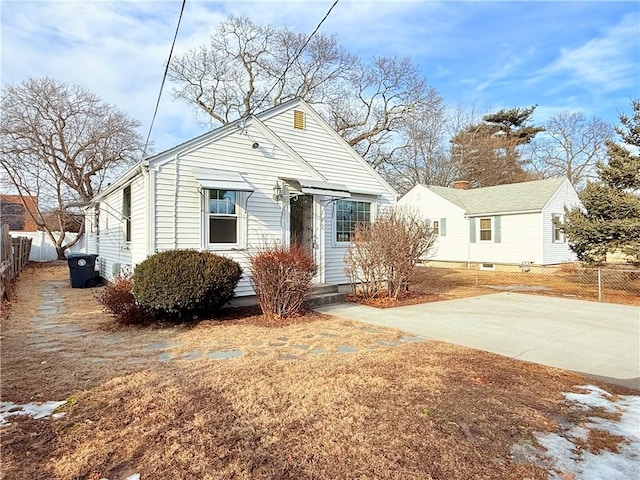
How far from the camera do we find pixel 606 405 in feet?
11.6

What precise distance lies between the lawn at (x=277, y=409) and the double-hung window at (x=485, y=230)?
51.4 feet

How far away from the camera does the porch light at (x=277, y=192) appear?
9.19 metres

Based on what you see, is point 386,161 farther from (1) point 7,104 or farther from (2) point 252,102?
(1) point 7,104

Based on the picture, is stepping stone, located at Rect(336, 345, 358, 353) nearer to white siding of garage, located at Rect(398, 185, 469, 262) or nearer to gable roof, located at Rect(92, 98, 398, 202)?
gable roof, located at Rect(92, 98, 398, 202)

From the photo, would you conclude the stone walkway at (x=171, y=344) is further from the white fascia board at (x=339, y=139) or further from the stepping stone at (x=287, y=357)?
the white fascia board at (x=339, y=139)

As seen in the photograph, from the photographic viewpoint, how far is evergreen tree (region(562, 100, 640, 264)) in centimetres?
1053

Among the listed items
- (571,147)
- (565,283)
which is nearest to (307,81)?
(565,283)

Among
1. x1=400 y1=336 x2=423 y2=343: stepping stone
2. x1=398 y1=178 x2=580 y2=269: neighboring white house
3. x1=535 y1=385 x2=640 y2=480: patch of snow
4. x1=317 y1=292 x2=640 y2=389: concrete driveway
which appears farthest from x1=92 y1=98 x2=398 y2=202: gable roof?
x1=398 y1=178 x2=580 y2=269: neighboring white house

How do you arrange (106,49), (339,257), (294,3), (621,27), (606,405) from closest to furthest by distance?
(606,405)
(294,3)
(621,27)
(106,49)
(339,257)

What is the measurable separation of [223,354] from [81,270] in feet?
31.1

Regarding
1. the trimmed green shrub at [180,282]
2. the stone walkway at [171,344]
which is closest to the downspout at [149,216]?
the trimmed green shrub at [180,282]

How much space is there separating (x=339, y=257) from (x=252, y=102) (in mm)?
19202

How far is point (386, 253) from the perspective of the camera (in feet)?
30.1

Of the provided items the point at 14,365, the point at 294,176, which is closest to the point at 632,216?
the point at 294,176
